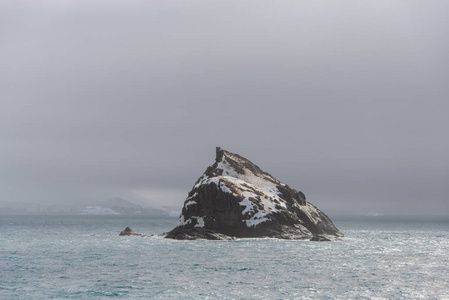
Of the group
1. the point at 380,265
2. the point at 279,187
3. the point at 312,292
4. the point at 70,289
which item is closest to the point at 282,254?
the point at 380,265

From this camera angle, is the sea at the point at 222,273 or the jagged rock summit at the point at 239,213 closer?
the sea at the point at 222,273

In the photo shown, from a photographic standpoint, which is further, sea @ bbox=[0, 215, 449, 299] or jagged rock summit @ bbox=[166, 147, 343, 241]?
jagged rock summit @ bbox=[166, 147, 343, 241]

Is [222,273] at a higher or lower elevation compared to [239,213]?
lower

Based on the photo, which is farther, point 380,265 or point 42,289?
point 380,265

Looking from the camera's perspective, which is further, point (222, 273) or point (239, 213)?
point (239, 213)

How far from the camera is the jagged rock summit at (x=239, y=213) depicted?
9106cm

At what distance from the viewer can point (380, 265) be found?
54.0m

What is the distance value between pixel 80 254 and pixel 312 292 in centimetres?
3857

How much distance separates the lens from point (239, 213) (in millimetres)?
91438

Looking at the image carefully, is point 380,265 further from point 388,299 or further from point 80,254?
point 80,254

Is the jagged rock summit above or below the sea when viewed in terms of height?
above

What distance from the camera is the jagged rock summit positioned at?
91062 millimetres

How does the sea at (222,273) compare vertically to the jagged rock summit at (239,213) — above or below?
below

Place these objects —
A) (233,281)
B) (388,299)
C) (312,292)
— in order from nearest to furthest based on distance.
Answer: (388,299) → (312,292) → (233,281)
